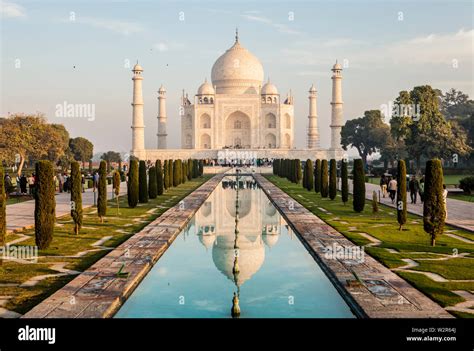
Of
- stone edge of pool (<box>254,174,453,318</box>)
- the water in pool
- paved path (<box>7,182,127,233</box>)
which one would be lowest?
the water in pool

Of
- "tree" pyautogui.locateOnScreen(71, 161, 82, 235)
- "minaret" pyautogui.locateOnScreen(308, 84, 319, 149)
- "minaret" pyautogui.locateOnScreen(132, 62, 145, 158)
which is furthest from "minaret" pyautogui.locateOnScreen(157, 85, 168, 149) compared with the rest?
"tree" pyautogui.locateOnScreen(71, 161, 82, 235)

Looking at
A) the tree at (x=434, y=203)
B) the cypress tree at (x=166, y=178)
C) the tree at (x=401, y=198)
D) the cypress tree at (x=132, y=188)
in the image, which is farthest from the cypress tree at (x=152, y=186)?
the tree at (x=434, y=203)

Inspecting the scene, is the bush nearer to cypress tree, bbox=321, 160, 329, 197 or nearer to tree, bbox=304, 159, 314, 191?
cypress tree, bbox=321, 160, 329, 197

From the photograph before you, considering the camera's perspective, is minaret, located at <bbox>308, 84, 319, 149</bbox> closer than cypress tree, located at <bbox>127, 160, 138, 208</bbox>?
No

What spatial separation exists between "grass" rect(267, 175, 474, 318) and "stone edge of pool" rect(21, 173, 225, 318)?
2726 mm

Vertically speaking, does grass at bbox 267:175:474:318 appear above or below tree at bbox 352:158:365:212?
below

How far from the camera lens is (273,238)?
30.1ft

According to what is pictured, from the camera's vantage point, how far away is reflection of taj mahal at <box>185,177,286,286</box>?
23.7 ft

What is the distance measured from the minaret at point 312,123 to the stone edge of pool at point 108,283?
38.8 m

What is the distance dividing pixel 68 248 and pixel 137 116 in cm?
3620

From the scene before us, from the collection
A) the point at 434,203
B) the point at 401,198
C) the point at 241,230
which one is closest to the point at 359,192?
the point at 401,198

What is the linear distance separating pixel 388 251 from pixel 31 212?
767cm
